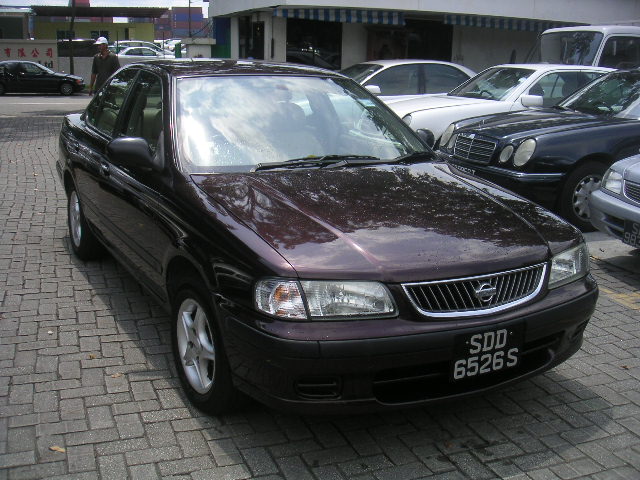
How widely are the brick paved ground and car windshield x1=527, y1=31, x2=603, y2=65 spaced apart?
961 centimetres

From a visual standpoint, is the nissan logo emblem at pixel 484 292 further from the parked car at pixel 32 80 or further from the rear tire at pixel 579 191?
the parked car at pixel 32 80

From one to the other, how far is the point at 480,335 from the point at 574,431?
0.85 meters

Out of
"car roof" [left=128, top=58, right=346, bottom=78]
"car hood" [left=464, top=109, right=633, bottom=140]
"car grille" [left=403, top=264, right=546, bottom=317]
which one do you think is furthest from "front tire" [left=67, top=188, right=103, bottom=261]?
"car hood" [left=464, top=109, right=633, bottom=140]

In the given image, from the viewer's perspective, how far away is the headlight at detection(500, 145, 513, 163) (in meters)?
7.24

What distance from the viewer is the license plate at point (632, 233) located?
19.2ft

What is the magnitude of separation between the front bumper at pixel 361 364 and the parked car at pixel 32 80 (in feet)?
79.8

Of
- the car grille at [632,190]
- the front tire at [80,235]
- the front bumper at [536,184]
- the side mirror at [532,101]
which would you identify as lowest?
the front tire at [80,235]

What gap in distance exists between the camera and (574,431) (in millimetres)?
3592

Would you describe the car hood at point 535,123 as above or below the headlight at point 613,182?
above

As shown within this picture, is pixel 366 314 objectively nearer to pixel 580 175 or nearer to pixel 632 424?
pixel 632 424

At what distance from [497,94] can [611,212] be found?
487 centimetres

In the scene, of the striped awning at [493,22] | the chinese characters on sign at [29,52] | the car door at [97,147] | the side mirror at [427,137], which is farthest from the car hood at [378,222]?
the chinese characters on sign at [29,52]

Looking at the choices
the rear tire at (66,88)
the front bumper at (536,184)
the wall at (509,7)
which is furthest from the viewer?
the rear tire at (66,88)

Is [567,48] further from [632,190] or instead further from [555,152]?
[632,190]
